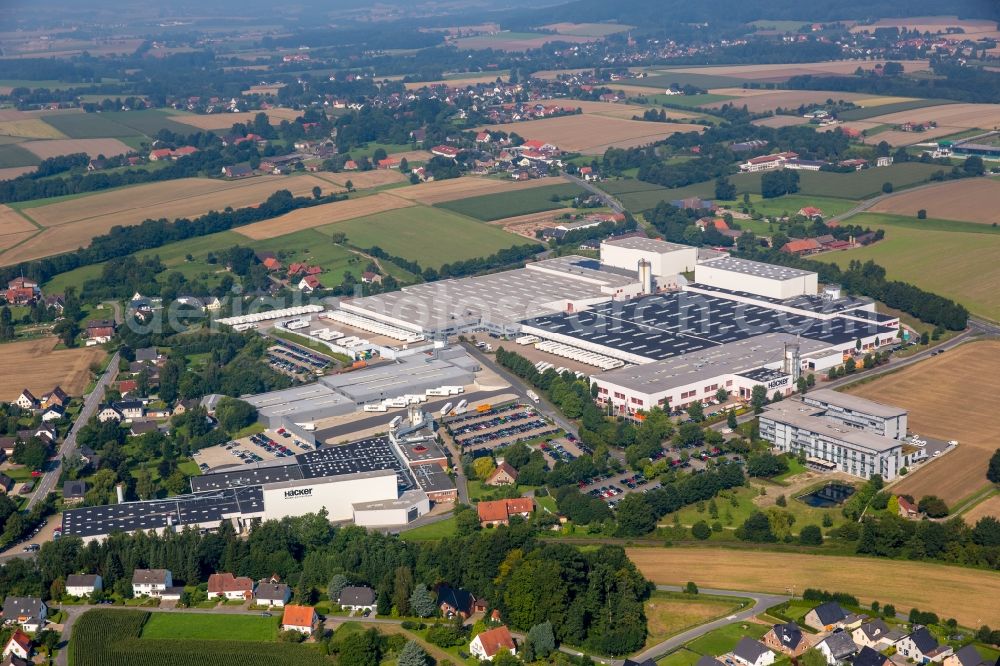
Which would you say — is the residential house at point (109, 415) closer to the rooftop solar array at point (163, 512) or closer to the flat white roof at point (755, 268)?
the rooftop solar array at point (163, 512)

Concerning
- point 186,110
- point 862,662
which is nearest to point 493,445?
point 862,662

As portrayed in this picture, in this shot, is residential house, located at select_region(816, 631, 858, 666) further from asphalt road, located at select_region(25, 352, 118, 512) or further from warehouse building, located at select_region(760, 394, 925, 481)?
asphalt road, located at select_region(25, 352, 118, 512)

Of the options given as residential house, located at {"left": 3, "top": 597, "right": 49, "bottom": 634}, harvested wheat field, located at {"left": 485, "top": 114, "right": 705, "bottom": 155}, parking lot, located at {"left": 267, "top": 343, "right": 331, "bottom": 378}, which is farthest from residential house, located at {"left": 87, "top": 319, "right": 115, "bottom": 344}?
harvested wheat field, located at {"left": 485, "top": 114, "right": 705, "bottom": 155}

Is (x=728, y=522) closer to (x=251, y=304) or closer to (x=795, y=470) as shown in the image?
(x=795, y=470)

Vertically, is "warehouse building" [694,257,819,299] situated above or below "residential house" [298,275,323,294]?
above

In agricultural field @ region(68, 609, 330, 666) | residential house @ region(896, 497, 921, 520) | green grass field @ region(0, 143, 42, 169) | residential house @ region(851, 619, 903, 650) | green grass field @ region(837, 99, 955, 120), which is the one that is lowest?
green grass field @ region(0, 143, 42, 169)

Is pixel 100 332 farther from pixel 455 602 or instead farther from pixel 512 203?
pixel 455 602
